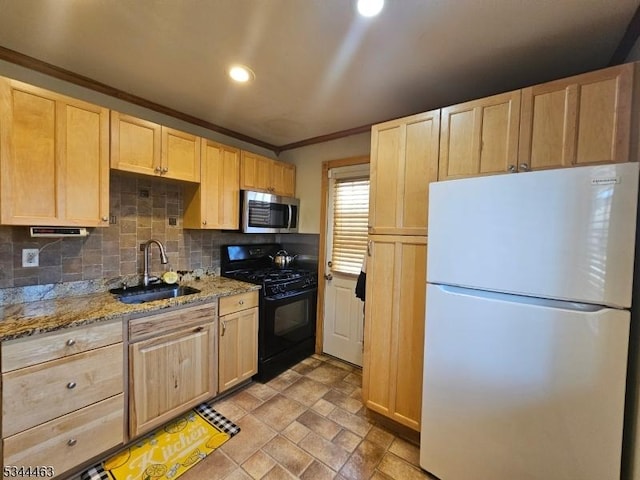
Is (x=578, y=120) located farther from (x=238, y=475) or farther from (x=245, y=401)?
(x=245, y=401)

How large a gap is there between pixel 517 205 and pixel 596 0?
3.04 feet

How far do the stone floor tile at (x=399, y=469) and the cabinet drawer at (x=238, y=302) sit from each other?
A: 1.48 meters

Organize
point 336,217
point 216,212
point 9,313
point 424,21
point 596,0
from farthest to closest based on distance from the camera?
point 336,217, point 216,212, point 9,313, point 424,21, point 596,0

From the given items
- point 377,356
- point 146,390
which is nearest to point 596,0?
point 377,356

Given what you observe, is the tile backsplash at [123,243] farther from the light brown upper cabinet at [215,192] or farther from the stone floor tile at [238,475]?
the stone floor tile at [238,475]

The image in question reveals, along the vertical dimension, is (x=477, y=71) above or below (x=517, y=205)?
above

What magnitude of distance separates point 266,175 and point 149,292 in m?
1.58

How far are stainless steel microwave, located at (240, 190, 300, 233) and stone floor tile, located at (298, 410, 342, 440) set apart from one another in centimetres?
169

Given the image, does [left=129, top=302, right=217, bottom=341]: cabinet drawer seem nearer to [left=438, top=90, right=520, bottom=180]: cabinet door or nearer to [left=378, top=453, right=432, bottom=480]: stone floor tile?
[left=378, top=453, right=432, bottom=480]: stone floor tile

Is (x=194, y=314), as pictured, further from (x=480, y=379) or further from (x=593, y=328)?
→ (x=593, y=328)

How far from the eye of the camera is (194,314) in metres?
1.95

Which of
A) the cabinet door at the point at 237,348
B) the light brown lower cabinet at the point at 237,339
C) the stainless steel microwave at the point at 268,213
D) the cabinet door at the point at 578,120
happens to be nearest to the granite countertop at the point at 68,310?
the light brown lower cabinet at the point at 237,339

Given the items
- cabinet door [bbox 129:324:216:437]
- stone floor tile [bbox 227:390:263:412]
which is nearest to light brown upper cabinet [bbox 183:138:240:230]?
cabinet door [bbox 129:324:216:437]

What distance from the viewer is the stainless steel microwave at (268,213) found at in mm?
2610
